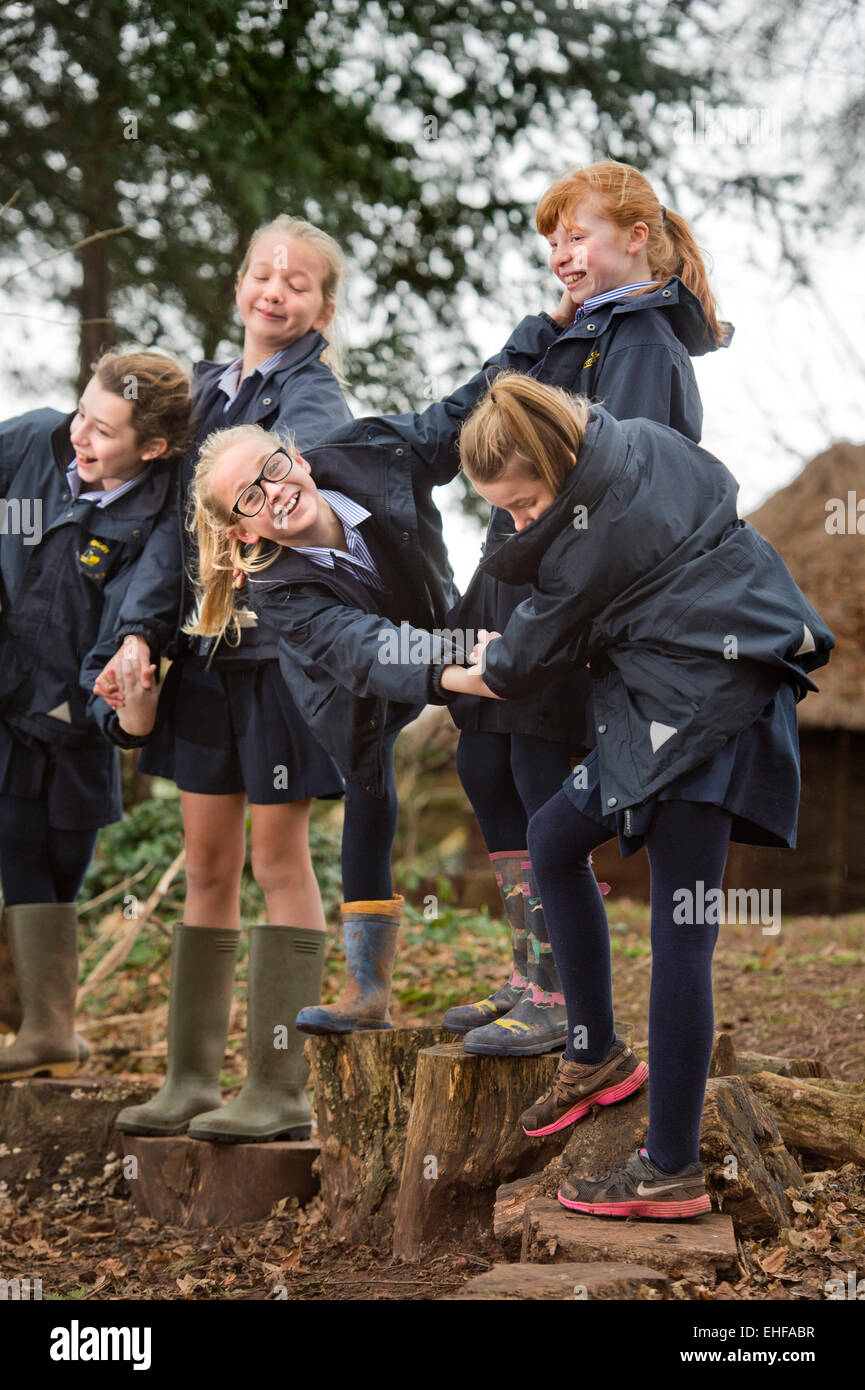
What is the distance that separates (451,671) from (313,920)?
121cm

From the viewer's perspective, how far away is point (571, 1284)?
213cm

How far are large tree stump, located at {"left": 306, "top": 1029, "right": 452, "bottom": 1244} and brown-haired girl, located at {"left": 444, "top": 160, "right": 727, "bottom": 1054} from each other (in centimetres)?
34

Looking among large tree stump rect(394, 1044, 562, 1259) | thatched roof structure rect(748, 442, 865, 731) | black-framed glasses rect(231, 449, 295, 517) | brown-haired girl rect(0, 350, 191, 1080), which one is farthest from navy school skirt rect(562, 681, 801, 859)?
thatched roof structure rect(748, 442, 865, 731)

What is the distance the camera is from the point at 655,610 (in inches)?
91.6

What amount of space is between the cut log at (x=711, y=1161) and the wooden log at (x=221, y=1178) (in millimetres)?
849

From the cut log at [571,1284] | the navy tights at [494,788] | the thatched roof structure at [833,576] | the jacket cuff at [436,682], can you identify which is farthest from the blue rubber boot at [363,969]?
the thatched roof structure at [833,576]

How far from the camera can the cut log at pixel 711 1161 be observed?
259cm

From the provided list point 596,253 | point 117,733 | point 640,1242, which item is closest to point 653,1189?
point 640,1242

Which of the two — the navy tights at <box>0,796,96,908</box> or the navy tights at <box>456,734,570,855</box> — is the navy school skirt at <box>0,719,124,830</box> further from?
the navy tights at <box>456,734,570,855</box>

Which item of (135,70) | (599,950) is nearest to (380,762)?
(599,950)

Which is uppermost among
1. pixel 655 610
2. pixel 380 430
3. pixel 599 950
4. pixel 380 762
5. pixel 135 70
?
pixel 135 70

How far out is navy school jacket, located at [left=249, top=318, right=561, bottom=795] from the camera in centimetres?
272

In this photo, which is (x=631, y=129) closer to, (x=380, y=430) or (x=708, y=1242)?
(x=380, y=430)

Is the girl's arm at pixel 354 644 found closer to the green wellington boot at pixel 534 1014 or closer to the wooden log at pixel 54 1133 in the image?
the green wellington boot at pixel 534 1014
